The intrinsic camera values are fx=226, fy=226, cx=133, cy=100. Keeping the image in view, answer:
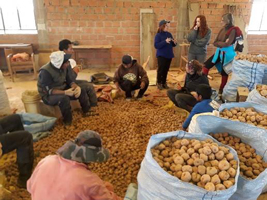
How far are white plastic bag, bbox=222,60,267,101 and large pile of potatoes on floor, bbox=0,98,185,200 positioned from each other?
0.99 metres

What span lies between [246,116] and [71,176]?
151cm

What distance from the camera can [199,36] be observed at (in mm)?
4105

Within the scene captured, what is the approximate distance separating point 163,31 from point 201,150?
3251 millimetres

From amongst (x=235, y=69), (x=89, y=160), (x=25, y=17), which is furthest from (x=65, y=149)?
(x=25, y=17)

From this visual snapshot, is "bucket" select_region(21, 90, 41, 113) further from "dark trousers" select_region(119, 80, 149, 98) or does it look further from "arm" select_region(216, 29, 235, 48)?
"arm" select_region(216, 29, 235, 48)

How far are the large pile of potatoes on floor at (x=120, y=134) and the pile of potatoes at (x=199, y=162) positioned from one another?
0.89 m

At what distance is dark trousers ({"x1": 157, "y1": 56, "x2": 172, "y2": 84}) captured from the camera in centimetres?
438

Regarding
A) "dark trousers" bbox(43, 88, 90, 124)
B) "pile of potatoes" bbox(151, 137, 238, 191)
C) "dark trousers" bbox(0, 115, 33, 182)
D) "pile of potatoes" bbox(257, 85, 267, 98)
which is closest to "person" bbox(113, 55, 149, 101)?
"dark trousers" bbox(43, 88, 90, 124)

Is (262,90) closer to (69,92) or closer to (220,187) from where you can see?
(220,187)

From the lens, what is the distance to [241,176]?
54.2 inches

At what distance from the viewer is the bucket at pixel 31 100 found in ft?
10.4

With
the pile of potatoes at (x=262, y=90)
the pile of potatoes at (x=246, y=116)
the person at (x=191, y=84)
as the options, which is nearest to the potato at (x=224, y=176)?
the pile of potatoes at (x=246, y=116)

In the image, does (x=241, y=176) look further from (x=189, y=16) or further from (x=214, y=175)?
(x=189, y=16)

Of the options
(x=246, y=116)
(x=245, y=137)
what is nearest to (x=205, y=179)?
(x=245, y=137)
